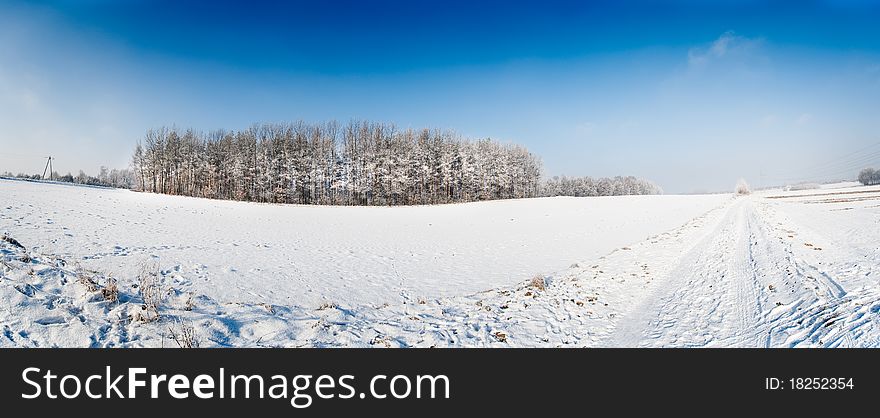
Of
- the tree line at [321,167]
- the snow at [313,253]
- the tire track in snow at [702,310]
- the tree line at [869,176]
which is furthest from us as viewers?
the tree line at [869,176]

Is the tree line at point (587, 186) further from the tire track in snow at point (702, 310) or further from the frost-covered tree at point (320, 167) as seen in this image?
the tire track in snow at point (702, 310)

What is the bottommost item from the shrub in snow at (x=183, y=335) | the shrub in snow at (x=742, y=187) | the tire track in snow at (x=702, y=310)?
the tire track in snow at (x=702, y=310)

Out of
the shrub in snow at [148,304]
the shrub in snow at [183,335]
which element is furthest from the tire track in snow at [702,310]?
the shrub in snow at [148,304]

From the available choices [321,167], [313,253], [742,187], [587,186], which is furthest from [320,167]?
[742,187]

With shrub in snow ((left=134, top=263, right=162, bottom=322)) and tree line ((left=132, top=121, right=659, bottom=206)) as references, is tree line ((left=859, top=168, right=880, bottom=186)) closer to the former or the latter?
tree line ((left=132, top=121, right=659, bottom=206))

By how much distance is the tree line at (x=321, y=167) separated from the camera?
61031mm

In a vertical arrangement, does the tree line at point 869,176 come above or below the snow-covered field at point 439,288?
above

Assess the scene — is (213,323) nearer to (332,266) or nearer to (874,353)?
(332,266)

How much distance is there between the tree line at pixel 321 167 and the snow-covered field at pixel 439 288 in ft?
134

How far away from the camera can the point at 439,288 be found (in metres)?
11.5

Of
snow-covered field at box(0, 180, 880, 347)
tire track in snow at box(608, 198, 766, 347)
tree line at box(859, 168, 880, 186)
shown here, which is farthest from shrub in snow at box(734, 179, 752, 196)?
tire track in snow at box(608, 198, 766, 347)

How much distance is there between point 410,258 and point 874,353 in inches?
562

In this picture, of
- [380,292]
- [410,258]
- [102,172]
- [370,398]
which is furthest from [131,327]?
[102,172]

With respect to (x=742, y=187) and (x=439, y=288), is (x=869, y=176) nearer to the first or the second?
(x=742, y=187)
